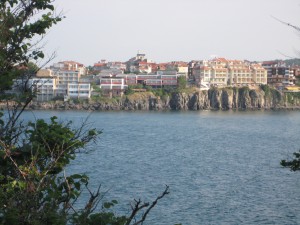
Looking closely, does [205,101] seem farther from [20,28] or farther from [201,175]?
[20,28]

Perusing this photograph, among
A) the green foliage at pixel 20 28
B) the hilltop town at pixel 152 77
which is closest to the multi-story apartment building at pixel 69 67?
the hilltop town at pixel 152 77

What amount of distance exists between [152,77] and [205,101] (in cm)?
1072

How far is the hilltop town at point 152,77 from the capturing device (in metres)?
90.5

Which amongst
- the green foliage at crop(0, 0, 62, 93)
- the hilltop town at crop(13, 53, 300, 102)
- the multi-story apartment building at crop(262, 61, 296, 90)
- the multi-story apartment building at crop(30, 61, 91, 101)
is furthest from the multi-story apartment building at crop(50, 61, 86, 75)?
the green foliage at crop(0, 0, 62, 93)

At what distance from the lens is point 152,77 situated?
9725cm

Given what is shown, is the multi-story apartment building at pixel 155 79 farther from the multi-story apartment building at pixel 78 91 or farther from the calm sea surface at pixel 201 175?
the calm sea surface at pixel 201 175

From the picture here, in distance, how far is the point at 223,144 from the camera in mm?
41594

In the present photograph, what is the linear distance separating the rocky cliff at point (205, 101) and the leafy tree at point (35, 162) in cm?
7880

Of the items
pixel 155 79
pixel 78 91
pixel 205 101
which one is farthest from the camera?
pixel 155 79

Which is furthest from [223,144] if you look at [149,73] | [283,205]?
[149,73]

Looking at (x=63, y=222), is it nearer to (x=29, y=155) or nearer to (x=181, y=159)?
(x=29, y=155)

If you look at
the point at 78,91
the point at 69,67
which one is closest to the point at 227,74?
the point at 78,91

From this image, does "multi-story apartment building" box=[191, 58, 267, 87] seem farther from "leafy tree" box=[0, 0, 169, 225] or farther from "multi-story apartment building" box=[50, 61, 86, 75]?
"leafy tree" box=[0, 0, 169, 225]

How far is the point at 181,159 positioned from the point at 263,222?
626 inches
